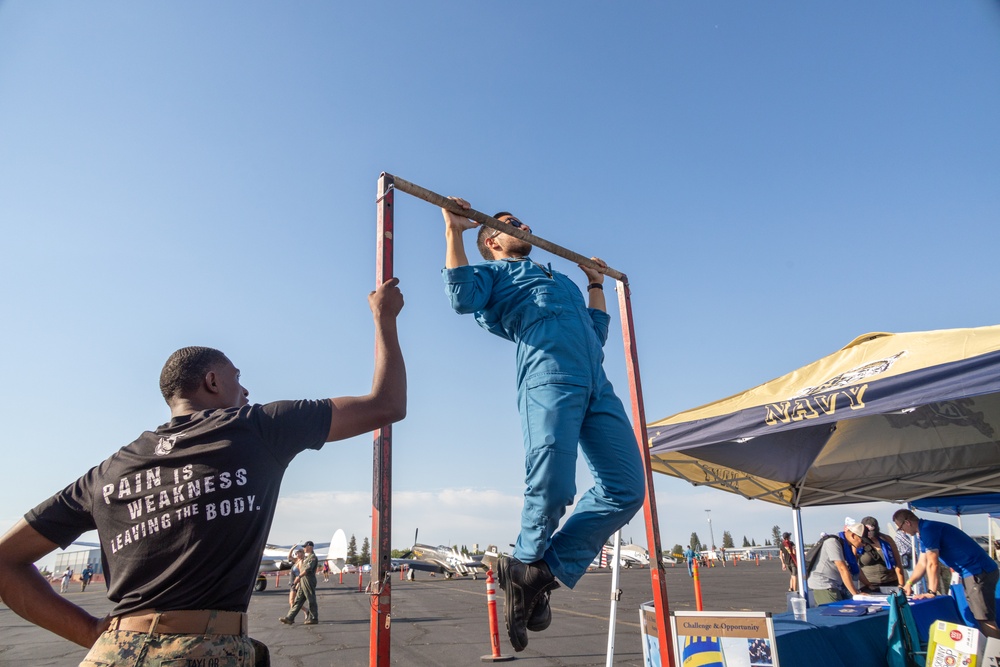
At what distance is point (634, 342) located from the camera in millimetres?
4043

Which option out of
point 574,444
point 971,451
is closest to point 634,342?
point 574,444

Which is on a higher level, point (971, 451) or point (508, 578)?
point (971, 451)

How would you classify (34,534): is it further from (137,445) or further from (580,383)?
(580,383)

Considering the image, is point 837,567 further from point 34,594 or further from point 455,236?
point 34,594

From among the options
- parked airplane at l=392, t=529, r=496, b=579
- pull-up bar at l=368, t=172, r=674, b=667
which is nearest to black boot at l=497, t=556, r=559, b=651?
pull-up bar at l=368, t=172, r=674, b=667

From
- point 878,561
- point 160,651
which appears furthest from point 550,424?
point 878,561

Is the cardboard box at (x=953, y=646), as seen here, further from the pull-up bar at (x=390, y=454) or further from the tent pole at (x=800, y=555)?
the tent pole at (x=800, y=555)

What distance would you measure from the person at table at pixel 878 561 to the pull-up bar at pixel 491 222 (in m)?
6.48

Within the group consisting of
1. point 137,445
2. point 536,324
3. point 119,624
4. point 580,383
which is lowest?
point 119,624

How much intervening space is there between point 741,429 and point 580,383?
3415 millimetres

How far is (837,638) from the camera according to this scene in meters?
4.75

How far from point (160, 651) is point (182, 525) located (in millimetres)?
285

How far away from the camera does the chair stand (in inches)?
190

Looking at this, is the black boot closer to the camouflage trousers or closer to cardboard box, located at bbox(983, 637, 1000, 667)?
the camouflage trousers
